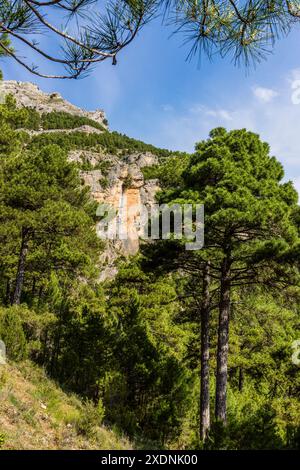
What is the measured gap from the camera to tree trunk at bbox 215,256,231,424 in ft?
27.3

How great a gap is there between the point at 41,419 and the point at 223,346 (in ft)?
14.5

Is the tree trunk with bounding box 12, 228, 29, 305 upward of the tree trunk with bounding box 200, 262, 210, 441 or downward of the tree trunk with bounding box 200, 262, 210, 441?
upward

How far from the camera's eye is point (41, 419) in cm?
678

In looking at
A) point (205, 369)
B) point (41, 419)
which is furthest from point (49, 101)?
point (41, 419)

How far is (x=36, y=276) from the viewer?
19.5 m

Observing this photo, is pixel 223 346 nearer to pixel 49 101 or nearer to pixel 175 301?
pixel 175 301

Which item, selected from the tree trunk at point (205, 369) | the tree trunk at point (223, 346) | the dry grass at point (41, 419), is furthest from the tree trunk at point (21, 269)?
the tree trunk at point (223, 346)

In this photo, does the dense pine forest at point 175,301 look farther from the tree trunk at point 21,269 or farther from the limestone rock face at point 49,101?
the limestone rock face at point 49,101

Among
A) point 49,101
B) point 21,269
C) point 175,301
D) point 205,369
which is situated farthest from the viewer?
point 49,101

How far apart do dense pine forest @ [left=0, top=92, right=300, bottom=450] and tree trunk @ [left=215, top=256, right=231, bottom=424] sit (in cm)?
3

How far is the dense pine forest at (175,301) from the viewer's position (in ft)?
26.7

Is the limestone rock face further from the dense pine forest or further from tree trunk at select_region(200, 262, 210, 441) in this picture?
tree trunk at select_region(200, 262, 210, 441)

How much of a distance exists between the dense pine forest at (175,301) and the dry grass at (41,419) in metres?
0.41

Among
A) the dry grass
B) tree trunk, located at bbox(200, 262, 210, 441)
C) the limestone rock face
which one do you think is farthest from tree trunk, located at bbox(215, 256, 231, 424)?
the limestone rock face
